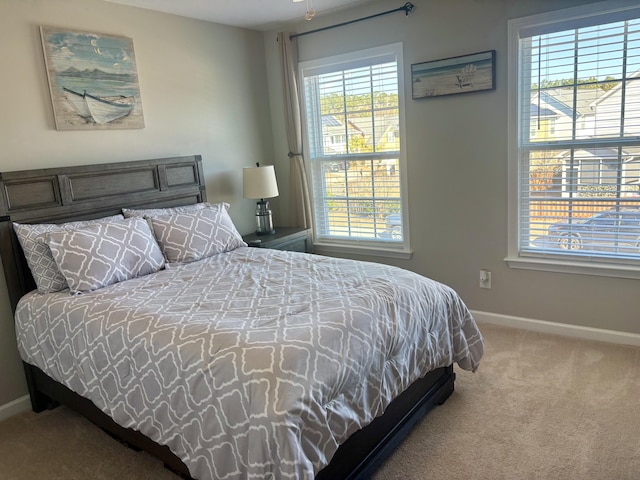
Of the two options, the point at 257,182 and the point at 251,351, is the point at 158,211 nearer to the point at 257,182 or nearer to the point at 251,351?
the point at 257,182

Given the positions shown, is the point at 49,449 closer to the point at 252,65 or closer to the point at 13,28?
the point at 13,28

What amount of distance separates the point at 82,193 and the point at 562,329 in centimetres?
326

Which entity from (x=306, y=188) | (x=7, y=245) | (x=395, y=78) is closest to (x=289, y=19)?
(x=395, y=78)

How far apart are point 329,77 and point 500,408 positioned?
112 inches

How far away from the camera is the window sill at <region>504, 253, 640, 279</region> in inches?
116

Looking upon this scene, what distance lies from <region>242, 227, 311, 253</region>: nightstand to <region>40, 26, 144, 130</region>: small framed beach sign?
120 cm

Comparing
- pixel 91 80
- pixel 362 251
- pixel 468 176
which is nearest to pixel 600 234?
pixel 468 176

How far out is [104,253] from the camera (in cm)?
261

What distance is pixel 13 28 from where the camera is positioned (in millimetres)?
2678

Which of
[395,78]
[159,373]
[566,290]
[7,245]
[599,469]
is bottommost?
[599,469]

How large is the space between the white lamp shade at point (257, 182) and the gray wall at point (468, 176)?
1.12 metres

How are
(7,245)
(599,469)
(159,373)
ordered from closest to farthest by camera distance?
(159,373) → (599,469) → (7,245)

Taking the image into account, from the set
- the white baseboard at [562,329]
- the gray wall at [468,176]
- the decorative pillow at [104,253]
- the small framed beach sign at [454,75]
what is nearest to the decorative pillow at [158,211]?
the decorative pillow at [104,253]

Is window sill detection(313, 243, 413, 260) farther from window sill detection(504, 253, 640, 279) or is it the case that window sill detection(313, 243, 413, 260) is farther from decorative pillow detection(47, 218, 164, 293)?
decorative pillow detection(47, 218, 164, 293)
